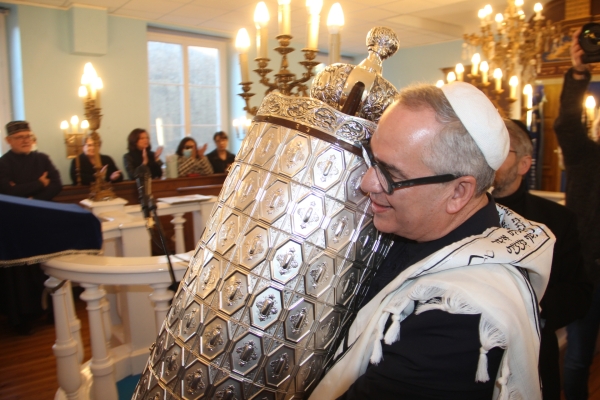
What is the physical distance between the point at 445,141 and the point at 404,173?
95mm

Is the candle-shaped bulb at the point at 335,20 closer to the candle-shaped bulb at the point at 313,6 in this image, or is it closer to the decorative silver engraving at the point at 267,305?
the candle-shaped bulb at the point at 313,6

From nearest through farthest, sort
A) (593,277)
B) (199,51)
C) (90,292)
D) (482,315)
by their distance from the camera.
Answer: (482,315) → (90,292) → (593,277) → (199,51)

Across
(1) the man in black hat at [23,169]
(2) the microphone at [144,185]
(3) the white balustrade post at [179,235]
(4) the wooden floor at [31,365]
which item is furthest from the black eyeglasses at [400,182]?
(1) the man in black hat at [23,169]

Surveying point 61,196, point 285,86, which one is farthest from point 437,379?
point 61,196

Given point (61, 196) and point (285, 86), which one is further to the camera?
point (61, 196)

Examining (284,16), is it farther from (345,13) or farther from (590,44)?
(345,13)

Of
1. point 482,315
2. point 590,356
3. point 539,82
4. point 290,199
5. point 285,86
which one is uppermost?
point 539,82

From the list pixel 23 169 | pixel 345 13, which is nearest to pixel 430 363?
pixel 23 169

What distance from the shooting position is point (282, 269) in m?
0.85

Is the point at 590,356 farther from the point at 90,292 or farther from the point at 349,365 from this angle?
the point at 90,292

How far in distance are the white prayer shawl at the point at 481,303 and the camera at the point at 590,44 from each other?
1.43 metres

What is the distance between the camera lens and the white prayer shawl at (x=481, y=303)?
2.48ft

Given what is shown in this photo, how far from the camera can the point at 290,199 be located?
86 cm

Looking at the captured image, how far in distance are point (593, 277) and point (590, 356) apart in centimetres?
40
